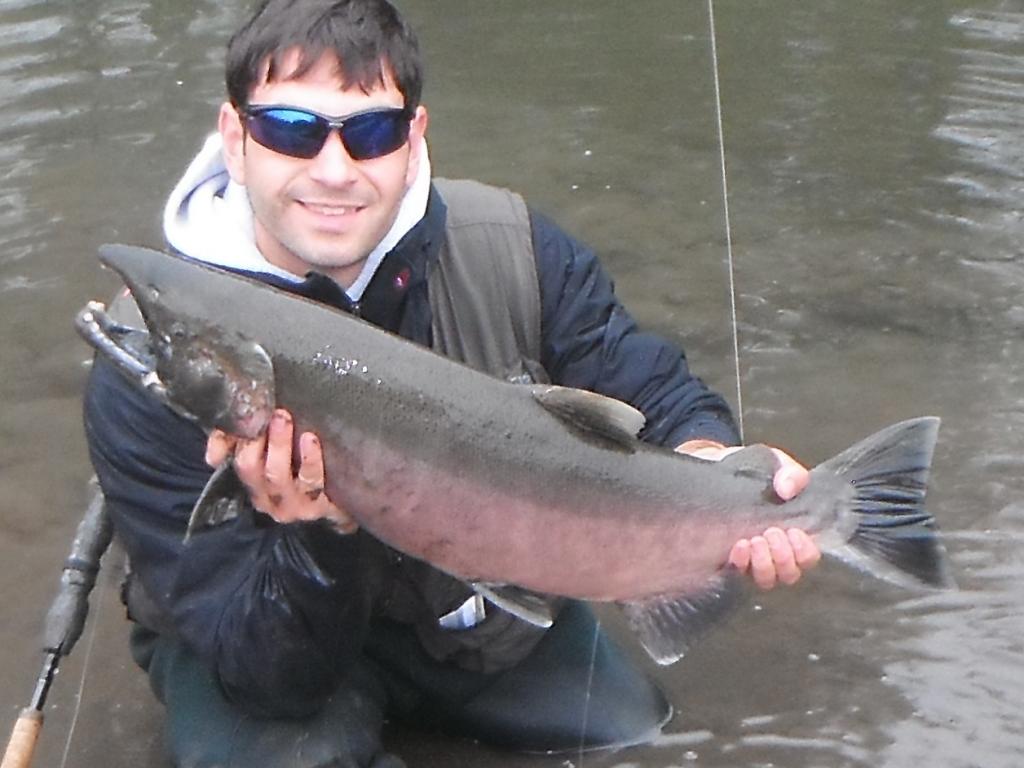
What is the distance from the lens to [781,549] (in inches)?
114

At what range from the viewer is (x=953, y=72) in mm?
8648

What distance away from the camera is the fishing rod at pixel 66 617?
326 cm

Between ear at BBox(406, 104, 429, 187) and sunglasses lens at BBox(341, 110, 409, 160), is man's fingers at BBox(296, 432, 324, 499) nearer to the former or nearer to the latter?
sunglasses lens at BBox(341, 110, 409, 160)

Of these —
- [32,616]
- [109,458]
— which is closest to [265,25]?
[109,458]

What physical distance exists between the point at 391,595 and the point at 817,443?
6.67 feet

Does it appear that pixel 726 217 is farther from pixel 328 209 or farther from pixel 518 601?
pixel 518 601

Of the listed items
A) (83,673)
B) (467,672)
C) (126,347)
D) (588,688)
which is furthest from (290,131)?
(83,673)

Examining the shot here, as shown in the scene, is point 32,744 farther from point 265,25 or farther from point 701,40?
point 701,40

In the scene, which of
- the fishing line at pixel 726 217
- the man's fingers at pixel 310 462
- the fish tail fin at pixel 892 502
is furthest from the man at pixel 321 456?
the fishing line at pixel 726 217

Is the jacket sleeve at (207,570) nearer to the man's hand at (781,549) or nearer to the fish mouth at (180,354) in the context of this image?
the fish mouth at (180,354)

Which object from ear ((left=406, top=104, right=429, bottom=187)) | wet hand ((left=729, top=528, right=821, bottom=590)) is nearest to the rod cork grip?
ear ((left=406, top=104, right=429, bottom=187))

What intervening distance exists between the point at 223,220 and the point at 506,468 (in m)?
0.90

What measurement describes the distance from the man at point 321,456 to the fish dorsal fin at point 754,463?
27 millimetres

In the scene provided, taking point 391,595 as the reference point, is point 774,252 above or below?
below
